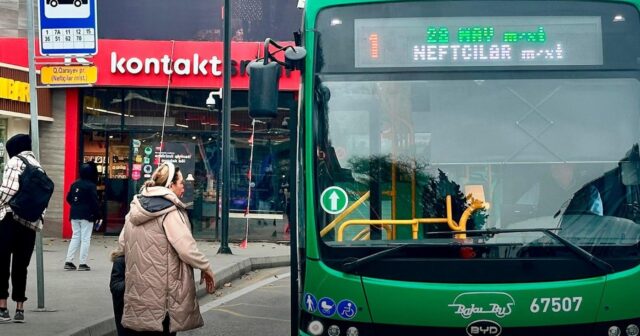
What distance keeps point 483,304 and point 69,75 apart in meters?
5.80

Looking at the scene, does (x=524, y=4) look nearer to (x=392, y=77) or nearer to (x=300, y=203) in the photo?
(x=392, y=77)

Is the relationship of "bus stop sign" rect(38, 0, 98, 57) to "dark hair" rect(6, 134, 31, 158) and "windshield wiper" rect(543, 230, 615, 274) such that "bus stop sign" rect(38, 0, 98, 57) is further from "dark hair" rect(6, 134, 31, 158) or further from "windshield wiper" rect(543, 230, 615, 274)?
"windshield wiper" rect(543, 230, 615, 274)

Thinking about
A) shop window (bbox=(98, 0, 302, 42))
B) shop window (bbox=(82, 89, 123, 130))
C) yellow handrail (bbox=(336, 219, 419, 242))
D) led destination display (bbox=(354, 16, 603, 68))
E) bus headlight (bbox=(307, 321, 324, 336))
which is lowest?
Answer: bus headlight (bbox=(307, 321, 324, 336))

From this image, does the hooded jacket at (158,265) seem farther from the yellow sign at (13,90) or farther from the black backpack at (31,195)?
the yellow sign at (13,90)

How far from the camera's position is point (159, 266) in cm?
648

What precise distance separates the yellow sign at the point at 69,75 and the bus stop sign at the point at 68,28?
17 centimetres

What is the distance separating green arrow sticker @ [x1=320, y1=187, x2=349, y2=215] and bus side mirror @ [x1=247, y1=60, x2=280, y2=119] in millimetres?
681

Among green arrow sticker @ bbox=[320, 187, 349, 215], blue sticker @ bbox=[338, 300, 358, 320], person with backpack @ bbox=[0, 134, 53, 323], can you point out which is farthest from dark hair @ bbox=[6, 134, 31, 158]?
blue sticker @ bbox=[338, 300, 358, 320]

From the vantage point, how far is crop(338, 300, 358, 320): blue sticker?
5.98m

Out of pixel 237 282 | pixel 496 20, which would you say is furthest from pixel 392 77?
pixel 237 282

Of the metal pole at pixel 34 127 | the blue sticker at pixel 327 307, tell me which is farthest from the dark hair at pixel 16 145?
the blue sticker at pixel 327 307

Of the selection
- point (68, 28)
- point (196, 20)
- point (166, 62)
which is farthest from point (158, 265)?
point (196, 20)

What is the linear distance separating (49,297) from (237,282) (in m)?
4.21

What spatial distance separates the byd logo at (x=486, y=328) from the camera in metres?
5.87
